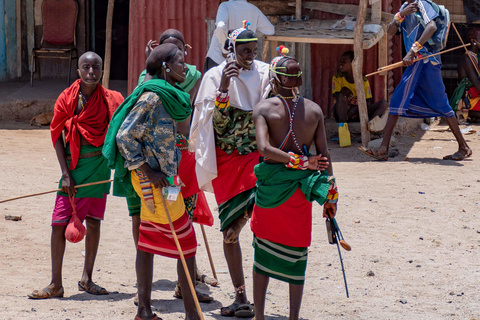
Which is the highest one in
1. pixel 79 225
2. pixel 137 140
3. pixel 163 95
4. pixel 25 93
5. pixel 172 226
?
pixel 163 95

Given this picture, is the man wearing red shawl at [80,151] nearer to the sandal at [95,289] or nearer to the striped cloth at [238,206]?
the sandal at [95,289]

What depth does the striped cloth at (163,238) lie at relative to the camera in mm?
4164

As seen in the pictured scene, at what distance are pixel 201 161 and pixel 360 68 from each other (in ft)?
16.4

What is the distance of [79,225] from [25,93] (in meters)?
7.33

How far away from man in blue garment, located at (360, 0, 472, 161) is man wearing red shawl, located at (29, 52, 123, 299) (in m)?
4.36

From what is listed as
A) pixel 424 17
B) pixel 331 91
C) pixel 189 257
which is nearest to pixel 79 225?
pixel 189 257

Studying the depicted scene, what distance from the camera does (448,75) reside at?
1224 centimetres

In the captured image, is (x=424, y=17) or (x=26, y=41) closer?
(x=424, y=17)

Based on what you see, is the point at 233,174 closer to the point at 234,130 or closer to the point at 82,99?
the point at 234,130

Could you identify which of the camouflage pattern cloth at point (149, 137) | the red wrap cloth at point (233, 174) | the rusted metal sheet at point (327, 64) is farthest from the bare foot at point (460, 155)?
the camouflage pattern cloth at point (149, 137)

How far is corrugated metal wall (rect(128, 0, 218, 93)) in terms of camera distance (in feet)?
33.6

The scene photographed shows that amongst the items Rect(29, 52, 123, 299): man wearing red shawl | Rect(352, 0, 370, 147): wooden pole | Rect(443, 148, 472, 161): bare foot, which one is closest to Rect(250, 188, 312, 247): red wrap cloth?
Rect(29, 52, 123, 299): man wearing red shawl

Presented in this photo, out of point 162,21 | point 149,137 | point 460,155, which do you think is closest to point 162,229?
point 149,137

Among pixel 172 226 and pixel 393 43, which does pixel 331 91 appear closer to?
pixel 393 43
